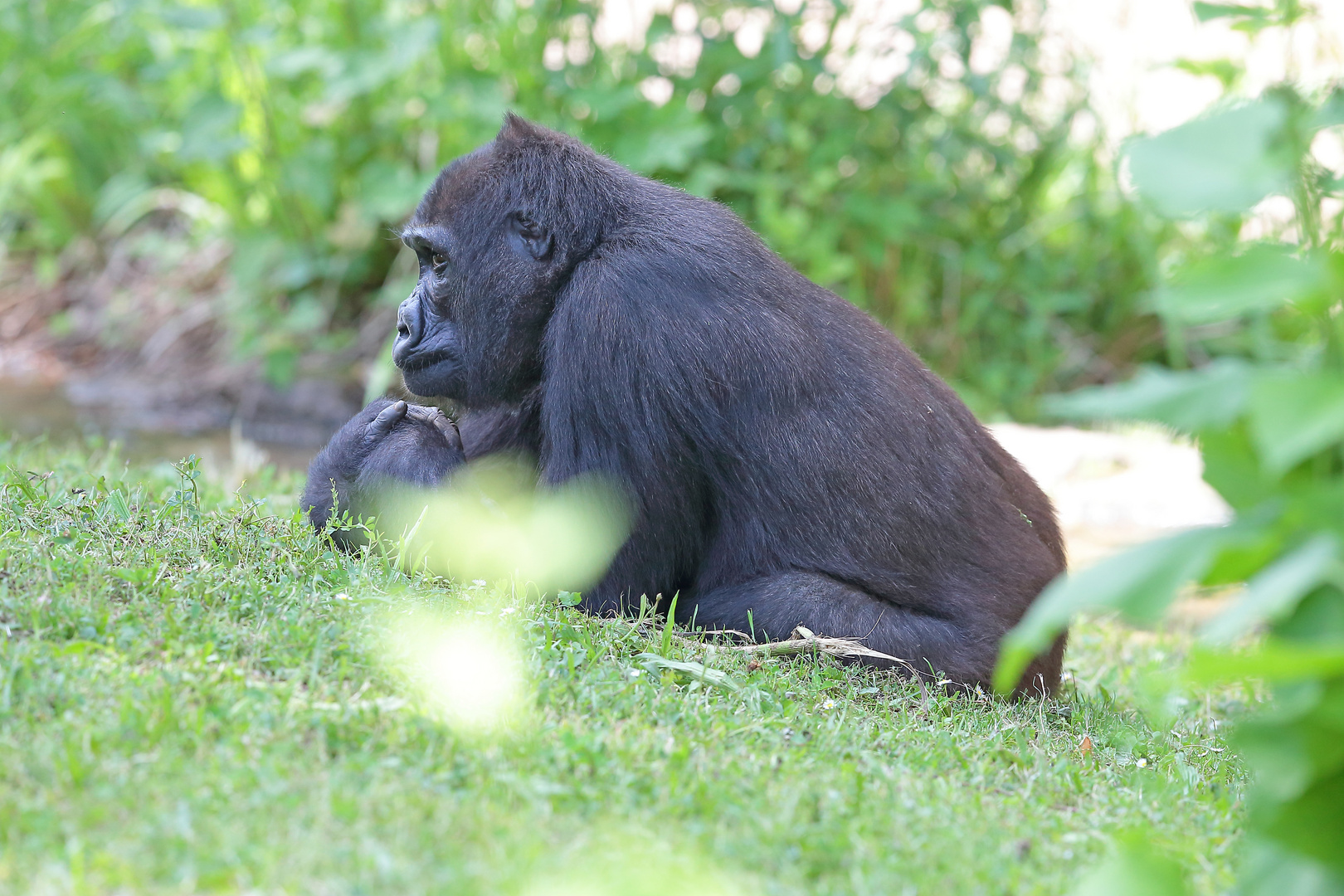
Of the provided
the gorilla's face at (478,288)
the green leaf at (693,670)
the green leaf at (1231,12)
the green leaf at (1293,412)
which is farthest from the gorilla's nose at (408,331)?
the green leaf at (1293,412)

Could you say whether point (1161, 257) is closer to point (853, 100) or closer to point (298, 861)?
point (853, 100)

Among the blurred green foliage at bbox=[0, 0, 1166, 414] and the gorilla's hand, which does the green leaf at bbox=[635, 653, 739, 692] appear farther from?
the blurred green foliage at bbox=[0, 0, 1166, 414]

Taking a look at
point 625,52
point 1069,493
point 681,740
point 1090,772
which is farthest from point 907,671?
point 625,52

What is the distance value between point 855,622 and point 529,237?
185 cm

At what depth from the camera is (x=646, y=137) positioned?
8.63 metres

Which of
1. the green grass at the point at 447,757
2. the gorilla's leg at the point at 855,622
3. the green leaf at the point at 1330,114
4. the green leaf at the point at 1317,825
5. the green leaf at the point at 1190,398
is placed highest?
the green leaf at the point at 1330,114

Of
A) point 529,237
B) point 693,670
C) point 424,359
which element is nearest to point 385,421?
point 424,359

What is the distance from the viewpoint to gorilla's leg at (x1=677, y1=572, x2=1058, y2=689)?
14.3 feet

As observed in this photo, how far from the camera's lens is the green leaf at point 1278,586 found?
71.8 inches

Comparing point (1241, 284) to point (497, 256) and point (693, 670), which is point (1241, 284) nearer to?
point (693, 670)

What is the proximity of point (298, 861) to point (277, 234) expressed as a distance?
27.6 ft

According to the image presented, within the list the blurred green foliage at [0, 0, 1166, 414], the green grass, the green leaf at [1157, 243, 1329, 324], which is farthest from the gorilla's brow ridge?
the blurred green foliage at [0, 0, 1166, 414]

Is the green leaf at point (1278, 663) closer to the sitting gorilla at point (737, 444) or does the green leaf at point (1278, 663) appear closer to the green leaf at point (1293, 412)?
the green leaf at point (1293, 412)

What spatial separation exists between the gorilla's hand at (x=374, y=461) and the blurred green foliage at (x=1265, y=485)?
9.62 feet
